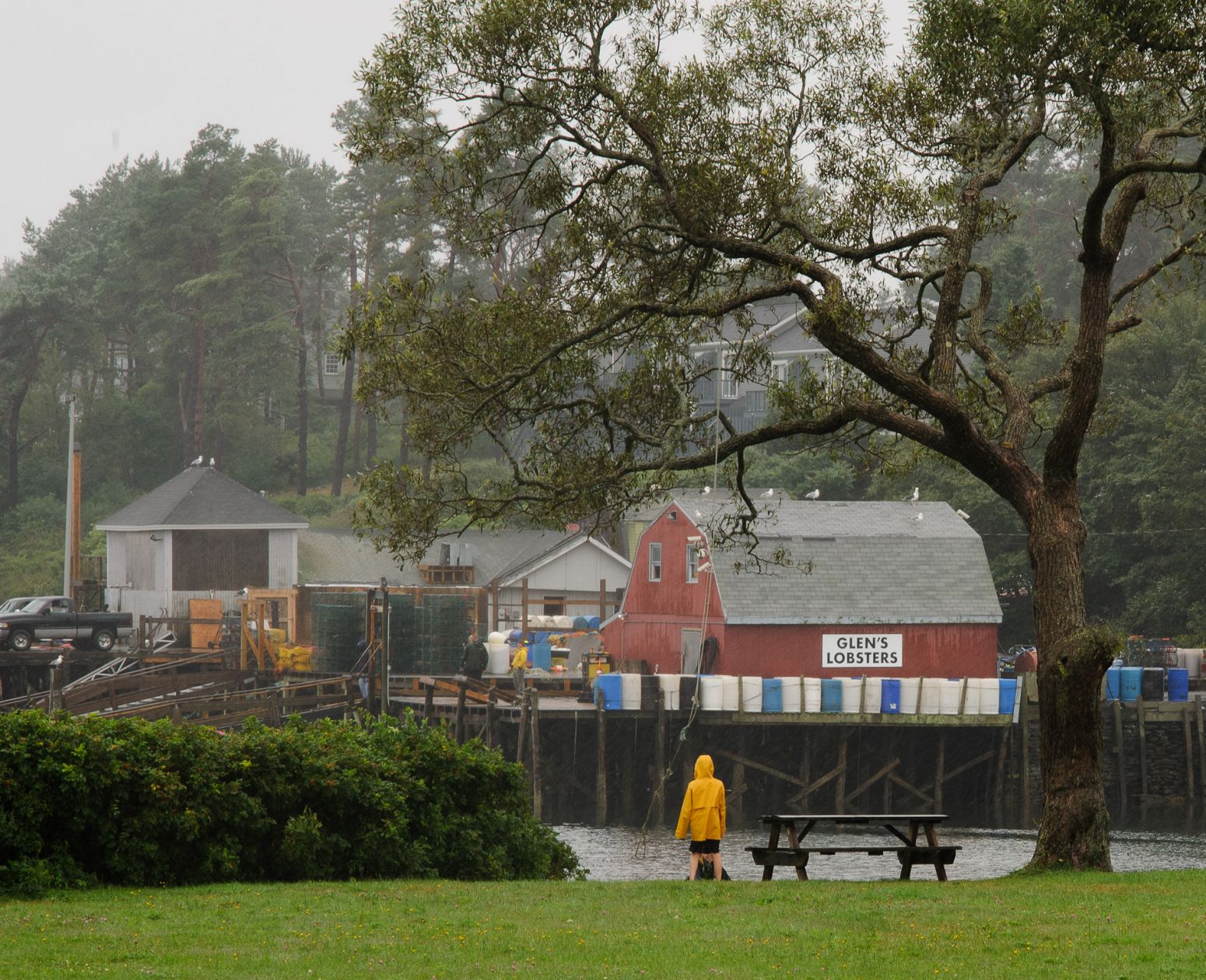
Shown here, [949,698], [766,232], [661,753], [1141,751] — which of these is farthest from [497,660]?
[766,232]

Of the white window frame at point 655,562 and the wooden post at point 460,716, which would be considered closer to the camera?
the wooden post at point 460,716

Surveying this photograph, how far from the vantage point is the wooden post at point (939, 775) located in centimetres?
4284

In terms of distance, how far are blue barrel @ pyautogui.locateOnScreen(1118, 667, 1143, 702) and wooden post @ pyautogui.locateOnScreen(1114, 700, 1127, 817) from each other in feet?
3.37

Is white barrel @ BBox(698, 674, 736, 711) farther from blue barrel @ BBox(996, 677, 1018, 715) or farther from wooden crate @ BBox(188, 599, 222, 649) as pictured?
wooden crate @ BBox(188, 599, 222, 649)

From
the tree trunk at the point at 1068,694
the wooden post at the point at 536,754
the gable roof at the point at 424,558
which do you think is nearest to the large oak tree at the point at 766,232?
the tree trunk at the point at 1068,694

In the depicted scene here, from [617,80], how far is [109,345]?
79603mm

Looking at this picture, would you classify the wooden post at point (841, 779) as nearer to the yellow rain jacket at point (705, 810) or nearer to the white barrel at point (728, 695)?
the white barrel at point (728, 695)

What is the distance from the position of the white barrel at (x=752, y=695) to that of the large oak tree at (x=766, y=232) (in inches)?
814

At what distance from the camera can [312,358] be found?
103 m

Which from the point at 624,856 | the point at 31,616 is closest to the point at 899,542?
the point at 624,856

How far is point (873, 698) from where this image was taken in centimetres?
4241

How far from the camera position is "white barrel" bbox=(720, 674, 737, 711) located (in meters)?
41.4

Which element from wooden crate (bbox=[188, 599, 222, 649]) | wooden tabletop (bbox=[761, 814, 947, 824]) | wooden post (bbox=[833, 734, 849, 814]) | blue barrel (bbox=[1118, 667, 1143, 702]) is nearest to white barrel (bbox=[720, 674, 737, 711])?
wooden post (bbox=[833, 734, 849, 814])

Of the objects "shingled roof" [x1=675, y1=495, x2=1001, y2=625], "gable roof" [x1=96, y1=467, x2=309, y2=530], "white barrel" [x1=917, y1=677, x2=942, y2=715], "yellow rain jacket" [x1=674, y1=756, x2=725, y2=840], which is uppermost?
"gable roof" [x1=96, y1=467, x2=309, y2=530]
